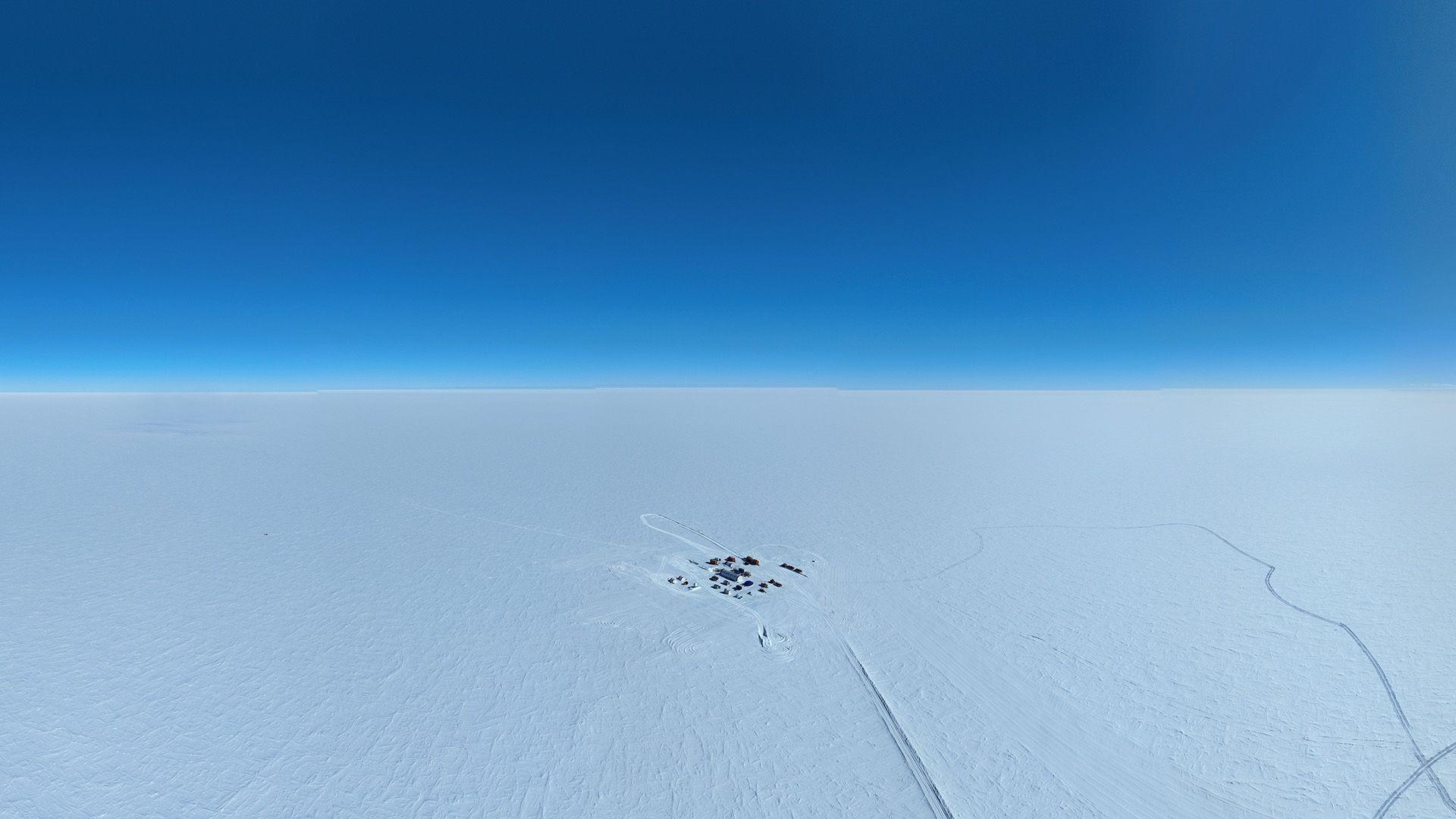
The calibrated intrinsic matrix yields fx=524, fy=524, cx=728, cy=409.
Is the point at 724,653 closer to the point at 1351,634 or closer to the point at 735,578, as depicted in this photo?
the point at 735,578

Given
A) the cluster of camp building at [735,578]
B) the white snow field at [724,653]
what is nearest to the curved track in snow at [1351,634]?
the white snow field at [724,653]

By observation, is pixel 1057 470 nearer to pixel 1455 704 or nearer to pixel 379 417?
pixel 1455 704

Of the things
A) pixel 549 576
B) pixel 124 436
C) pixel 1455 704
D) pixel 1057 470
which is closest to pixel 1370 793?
pixel 1455 704

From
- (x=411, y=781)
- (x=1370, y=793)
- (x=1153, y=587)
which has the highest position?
(x=1153, y=587)

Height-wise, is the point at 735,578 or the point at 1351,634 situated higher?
the point at 735,578

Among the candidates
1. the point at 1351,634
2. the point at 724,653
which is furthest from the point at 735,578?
the point at 1351,634

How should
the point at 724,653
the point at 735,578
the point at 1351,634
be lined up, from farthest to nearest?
the point at 735,578 < the point at 1351,634 < the point at 724,653

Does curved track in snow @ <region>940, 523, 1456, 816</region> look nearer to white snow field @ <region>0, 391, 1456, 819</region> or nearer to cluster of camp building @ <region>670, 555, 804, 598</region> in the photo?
white snow field @ <region>0, 391, 1456, 819</region>
